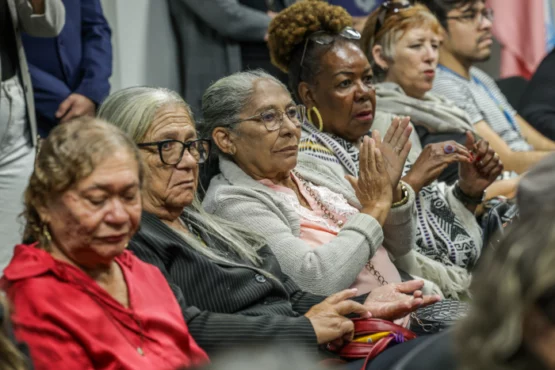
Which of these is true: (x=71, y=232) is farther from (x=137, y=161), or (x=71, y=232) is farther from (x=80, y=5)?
(x=80, y=5)

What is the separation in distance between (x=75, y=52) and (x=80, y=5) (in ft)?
0.68

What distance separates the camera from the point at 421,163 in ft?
11.7

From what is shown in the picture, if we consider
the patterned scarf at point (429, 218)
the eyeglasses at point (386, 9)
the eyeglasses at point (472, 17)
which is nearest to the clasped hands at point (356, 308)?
the patterned scarf at point (429, 218)

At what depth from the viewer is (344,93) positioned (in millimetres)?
3604

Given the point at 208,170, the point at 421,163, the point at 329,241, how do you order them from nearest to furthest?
the point at 329,241
the point at 208,170
the point at 421,163

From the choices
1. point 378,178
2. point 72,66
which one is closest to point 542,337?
point 378,178

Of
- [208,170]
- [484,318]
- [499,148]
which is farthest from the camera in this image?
[499,148]

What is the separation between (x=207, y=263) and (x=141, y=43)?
232 centimetres

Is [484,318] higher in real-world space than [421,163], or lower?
higher

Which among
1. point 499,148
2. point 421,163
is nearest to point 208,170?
point 421,163

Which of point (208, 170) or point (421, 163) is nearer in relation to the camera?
point (208, 170)

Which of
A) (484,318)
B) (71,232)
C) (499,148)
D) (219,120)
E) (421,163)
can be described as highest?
(484,318)

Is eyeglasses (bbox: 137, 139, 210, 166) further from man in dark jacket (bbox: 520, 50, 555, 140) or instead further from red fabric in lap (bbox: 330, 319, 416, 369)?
man in dark jacket (bbox: 520, 50, 555, 140)

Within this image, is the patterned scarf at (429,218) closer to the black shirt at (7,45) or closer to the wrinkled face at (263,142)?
the wrinkled face at (263,142)
